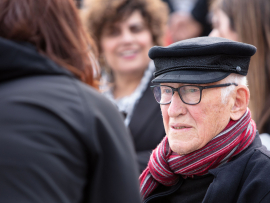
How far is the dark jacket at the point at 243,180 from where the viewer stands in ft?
5.16

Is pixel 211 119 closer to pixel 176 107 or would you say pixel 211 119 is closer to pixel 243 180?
pixel 176 107

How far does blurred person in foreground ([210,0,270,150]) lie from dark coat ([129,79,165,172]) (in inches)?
33.9

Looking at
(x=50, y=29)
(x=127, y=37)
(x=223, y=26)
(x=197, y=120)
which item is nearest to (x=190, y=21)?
(x=127, y=37)

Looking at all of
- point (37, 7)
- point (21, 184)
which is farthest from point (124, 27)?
point (21, 184)

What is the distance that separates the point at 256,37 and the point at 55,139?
2167 millimetres

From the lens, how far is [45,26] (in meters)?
1.36

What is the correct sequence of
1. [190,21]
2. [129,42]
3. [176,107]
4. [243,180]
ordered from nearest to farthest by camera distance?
[243,180], [176,107], [129,42], [190,21]

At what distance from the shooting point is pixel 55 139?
1119 mm

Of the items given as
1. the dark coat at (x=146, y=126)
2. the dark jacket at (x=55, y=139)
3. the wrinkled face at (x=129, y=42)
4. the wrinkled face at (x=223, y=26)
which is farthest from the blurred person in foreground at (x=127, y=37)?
the dark jacket at (x=55, y=139)

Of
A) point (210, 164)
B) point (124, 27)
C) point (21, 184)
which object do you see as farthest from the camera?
point (124, 27)

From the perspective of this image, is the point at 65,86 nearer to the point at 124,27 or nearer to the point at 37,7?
the point at 37,7

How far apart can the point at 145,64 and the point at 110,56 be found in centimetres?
42

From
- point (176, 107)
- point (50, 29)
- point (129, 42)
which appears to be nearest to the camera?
point (50, 29)

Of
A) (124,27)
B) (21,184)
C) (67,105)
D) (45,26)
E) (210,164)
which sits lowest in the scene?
(210,164)
